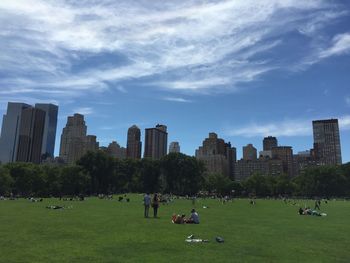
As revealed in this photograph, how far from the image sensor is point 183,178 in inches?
5797

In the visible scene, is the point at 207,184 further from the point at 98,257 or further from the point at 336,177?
the point at 98,257

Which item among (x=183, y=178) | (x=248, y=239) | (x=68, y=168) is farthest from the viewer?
(x=183, y=178)

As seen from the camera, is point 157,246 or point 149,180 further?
point 149,180

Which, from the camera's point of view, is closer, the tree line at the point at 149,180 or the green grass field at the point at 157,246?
the green grass field at the point at 157,246

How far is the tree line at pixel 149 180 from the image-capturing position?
11362cm

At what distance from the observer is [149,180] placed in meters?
148

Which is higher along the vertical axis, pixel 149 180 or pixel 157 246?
pixel 149 180

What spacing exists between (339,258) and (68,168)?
110125 millimetres

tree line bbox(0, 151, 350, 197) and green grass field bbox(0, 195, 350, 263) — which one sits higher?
tree line bbox(0, 151, 350, 197)

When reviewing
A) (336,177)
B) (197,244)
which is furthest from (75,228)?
(336,177)

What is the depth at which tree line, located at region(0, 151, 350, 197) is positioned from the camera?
113625 millimetres

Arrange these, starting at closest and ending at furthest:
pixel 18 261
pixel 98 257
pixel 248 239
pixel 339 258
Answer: pixel 18 261, pixel 98 257, pixel 339 258, pixel 248 239

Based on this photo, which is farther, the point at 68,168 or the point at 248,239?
the point at 68,168

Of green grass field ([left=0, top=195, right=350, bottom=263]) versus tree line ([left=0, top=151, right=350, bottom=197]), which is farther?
tree line ([left=0, top=151, right=350, bottom=197])
